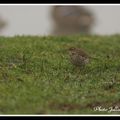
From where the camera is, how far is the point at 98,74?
1708 centimetres

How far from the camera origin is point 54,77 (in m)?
16.5

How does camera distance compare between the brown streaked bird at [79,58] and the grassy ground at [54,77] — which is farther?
the brown streaked bird at [79,58]

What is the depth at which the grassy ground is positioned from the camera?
46.3 ft

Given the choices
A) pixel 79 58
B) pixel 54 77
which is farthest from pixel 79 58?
pixel 54 77

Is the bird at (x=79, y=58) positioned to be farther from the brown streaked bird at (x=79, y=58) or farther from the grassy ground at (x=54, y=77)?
the grassy ground at (x=54, y=77)

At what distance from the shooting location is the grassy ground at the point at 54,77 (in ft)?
46.3

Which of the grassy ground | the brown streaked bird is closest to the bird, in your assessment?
the brown streaked bird

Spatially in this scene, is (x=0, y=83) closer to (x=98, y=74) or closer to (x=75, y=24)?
(x=98, y=74)

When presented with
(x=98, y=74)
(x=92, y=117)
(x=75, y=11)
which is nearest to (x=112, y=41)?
(x=98, y=74)

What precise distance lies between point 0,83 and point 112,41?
7450mm

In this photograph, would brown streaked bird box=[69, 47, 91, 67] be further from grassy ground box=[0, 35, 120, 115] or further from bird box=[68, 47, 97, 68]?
grassy ground box=[0, 35, 120, 115]

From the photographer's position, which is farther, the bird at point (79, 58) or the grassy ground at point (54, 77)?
the bird at point (79, 58)

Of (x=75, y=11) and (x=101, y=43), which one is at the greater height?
(x=101, y=43)

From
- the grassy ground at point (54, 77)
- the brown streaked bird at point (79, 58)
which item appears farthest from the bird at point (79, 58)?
the grassy ground at point (54, 77)
